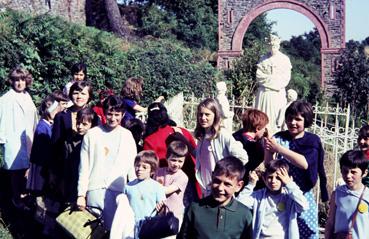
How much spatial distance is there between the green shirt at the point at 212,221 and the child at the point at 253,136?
1201mm

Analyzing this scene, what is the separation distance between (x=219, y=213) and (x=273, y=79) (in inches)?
209

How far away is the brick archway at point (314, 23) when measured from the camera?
2402 centimetres

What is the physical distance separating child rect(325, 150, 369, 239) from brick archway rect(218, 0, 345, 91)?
→ 789 inches

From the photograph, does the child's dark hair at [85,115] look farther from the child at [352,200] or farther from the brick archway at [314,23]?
the brick archway at [314,23]

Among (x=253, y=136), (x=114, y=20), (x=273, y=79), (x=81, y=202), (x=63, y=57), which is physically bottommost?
(x=81, y=202)

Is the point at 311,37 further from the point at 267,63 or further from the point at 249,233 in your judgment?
the point at 249,233

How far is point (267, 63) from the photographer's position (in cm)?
851

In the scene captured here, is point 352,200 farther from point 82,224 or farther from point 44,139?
point 44,139

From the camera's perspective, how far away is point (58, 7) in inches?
797

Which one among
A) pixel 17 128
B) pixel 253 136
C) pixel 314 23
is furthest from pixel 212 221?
pixel 314 23

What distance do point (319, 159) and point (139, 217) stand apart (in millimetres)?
1482

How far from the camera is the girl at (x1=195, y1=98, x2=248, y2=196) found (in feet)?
14.3

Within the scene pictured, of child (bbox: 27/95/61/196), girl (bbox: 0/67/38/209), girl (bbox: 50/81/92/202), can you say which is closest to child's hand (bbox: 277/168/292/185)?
girl (bbox: 50/81/92/202)

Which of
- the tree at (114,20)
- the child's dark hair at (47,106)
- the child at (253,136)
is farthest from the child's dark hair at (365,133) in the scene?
the tree at (114,20)
